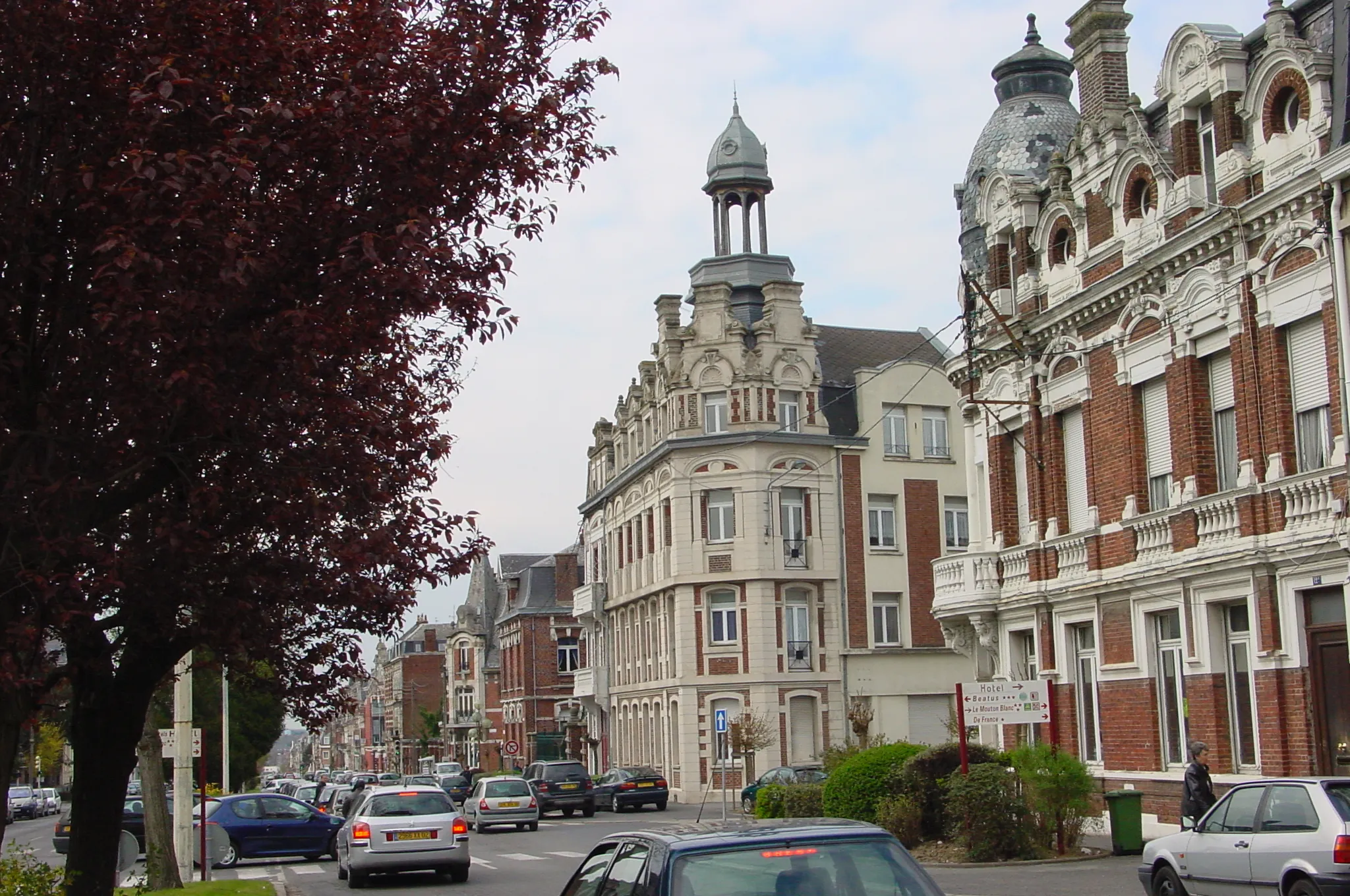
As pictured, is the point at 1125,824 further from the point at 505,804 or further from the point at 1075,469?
the point at 505,804

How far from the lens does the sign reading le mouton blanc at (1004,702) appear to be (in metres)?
22.4

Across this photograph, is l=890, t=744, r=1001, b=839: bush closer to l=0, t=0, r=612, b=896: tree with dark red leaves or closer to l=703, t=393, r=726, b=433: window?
l=0, t=0, r=612, b=896: tree with dark red leaves

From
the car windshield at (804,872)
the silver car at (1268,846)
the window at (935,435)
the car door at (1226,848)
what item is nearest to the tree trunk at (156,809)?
the silver car at (1268,846)

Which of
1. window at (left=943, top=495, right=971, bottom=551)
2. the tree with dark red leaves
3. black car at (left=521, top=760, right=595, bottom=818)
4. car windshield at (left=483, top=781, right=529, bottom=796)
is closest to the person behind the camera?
the tree with dark red leaves

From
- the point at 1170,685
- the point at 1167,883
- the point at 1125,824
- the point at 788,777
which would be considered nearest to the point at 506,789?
the point at 788,777

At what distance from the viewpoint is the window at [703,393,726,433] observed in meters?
52.2

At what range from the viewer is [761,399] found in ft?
170

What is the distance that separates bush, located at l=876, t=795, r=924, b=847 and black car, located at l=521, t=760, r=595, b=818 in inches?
926

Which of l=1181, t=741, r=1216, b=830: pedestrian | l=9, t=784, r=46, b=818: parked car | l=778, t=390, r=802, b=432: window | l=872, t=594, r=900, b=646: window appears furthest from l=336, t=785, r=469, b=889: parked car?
l=9, t=784, r=46, b=818: parked car

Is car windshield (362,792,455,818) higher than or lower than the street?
higher

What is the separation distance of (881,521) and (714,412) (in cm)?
709

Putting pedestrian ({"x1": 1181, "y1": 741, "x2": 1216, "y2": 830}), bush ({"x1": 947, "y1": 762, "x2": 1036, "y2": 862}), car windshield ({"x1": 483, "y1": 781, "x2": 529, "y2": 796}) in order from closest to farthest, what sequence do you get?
pedestrian ({"x1": 1181, "y1": 741, "x2": 1216, "y2": 830}) < bush ({"x1": 947, "y1": 762, "x2": 1036, "y2": 862}) < car windshield ({"x1": 483, "y1": 781, "x2": 529, "y2": 796})

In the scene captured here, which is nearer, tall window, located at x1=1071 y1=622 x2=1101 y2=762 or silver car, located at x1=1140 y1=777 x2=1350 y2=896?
silver car, located at x1=1140 y1=777 x2=1350 y2=896

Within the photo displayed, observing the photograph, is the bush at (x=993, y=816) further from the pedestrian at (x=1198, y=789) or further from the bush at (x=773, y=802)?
the bush at (x=773, y=802)
